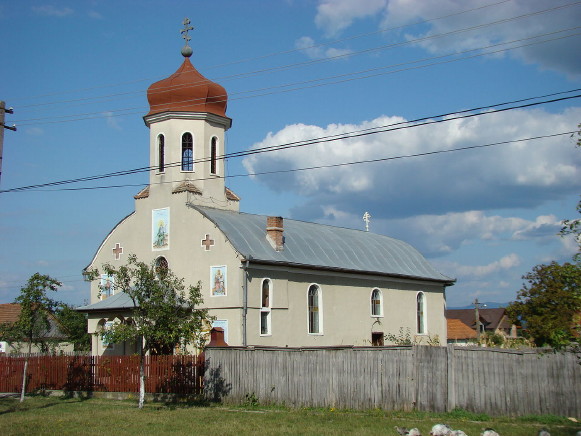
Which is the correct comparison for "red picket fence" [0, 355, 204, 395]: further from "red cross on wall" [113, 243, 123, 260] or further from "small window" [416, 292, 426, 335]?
"small window" [416, 292, 426, 335]

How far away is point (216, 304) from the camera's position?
108 ft

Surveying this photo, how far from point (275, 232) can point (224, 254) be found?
3.40 metres

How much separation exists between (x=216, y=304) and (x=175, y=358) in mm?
5034

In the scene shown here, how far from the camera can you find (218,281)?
Result: 33.2 m

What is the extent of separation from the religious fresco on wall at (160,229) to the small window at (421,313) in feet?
53.7

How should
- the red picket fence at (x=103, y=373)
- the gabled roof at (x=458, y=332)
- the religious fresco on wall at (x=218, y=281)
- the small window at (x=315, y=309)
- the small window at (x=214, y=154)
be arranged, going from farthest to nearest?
the gabled roof at (x=458, y=332), the small window at (x=214, y=154), the small window at (x=315, y=309), the religious fresco on wall at (x=218, y=281), the red picket fence at (x=103, y=373)

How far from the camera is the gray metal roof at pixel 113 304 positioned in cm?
3416

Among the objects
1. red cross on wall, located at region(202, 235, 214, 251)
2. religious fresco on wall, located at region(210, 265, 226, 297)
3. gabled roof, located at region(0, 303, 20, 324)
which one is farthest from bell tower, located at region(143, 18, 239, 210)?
gabled roof, located at region(0, 303, 20, 324)

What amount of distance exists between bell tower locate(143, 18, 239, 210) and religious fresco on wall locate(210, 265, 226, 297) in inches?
179

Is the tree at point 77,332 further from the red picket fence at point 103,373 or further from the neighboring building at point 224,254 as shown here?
the red picket fence at point 103,373

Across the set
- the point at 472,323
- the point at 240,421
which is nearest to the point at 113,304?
the point at 240,421

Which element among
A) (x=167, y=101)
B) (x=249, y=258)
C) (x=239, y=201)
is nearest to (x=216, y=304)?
(x=249, y=258)

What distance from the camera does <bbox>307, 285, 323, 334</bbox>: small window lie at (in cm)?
3622

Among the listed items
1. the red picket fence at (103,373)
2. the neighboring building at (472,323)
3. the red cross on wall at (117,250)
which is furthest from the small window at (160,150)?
the neighboring building at (472,323)
